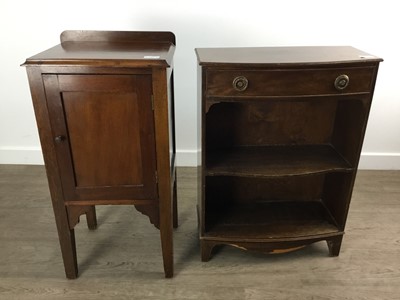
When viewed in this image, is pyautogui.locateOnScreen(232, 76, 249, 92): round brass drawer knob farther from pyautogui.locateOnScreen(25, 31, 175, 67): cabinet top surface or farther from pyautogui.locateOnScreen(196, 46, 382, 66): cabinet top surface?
pyautogui.locateOnScreen(25, 31, 175, 67): cabinet top surface

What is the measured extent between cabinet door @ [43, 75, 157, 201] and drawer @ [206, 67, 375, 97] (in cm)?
26

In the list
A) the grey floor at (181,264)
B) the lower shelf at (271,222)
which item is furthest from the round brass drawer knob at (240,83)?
the grey floor at (181,264)

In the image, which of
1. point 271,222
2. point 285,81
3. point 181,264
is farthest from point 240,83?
point 181,264

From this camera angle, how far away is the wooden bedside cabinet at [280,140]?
45.3 inches

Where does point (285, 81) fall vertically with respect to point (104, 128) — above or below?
above

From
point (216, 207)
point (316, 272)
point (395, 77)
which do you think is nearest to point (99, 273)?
point (216, 207)

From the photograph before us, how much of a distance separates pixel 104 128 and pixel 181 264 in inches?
28.2

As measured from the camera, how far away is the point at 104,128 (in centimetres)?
112

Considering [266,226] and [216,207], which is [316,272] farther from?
[216,207]

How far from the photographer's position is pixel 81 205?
1239mm

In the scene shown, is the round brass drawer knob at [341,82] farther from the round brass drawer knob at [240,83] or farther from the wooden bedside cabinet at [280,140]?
the round brass drawer knob at [240,83]

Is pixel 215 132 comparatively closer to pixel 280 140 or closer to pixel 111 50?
pixel 280 140

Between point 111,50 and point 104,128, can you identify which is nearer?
point 104,128

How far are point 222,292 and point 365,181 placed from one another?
51.3 inches
